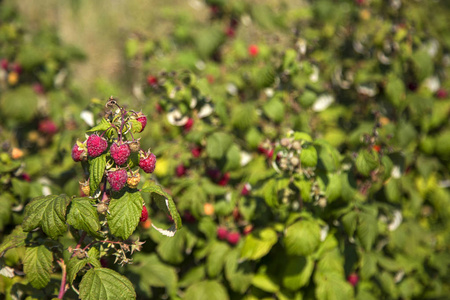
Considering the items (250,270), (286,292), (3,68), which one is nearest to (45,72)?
(3,68)

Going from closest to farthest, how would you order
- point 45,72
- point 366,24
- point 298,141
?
point 298,141 < point 45,72 < point 366,24

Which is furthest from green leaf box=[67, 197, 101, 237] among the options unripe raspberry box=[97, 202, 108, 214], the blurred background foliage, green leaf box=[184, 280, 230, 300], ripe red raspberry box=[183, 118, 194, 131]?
ripe red raspberry box=[183, 118, 194, 131]

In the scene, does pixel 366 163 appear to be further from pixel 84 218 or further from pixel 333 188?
pixel 84 218

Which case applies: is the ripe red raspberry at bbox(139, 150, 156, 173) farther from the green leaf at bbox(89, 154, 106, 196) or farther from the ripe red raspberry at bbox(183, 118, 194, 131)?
the ripe red raspberry at bbox(183, 118, 194, 131)

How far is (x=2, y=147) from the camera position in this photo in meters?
2.42

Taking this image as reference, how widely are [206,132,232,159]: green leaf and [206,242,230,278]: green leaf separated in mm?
641

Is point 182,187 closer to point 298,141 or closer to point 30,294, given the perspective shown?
point 298,141

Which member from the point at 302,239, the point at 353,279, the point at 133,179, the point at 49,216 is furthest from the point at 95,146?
the point at 353,279

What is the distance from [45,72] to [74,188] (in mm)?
1729

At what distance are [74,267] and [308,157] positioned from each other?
3.93 ft

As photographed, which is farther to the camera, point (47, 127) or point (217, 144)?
point (47, 127)

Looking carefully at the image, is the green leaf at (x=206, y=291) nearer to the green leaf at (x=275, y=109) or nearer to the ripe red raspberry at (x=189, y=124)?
the ripe red raspberry at (x=189, y=124)

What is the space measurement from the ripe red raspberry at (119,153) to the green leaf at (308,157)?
0.92 metres

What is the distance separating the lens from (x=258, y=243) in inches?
98.1
